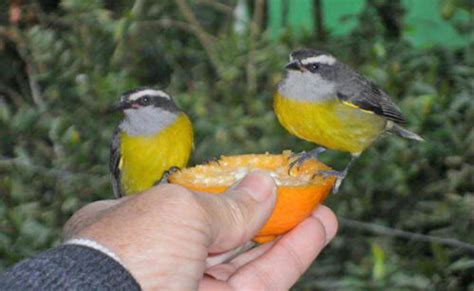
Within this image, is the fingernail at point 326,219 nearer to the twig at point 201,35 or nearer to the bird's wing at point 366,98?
the bird's wing at point 366,98

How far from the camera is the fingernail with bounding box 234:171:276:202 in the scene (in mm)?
2512

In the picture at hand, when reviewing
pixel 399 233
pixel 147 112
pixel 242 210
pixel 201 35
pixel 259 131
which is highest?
pixel 242 210

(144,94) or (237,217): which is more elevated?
(237,217)

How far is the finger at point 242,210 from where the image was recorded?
8.03 ft

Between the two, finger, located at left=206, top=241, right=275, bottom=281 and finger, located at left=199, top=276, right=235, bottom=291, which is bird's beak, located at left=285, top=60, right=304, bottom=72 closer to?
finger, located at left=206, top=241, right=275, bottom=281

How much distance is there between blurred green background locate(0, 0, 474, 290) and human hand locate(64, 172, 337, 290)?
152cm

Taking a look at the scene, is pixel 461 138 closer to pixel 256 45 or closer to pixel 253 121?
pixel 253 121

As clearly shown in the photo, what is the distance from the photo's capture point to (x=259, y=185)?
253cm

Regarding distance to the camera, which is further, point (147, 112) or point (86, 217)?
point (147, 112)

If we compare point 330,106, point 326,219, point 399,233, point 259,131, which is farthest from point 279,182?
point 259,131

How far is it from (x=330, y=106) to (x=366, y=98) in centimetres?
16

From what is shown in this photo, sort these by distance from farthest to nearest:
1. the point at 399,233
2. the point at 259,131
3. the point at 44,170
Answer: the point at 259,131
the point at 44,170
the point at 399,233

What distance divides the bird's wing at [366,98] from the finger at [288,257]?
654 millimetres

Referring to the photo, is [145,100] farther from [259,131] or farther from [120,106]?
[259,131]
